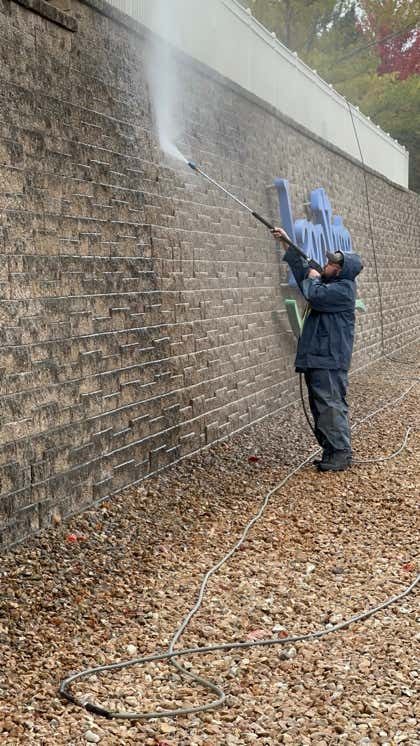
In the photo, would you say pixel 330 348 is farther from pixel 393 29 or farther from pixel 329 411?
pixel 393 29

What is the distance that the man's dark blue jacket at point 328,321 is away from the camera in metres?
8.48

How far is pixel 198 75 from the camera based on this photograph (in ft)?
31.3

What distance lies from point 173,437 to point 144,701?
4.14m

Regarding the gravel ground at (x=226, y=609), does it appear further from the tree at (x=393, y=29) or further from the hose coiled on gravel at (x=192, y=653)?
the tree at (x=393, y=29)

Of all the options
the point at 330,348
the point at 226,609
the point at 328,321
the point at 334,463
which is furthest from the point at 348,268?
the point at 226,609

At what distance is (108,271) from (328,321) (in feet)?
7.82

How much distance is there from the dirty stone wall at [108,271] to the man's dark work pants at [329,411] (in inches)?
40.5

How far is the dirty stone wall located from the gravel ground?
0.41m

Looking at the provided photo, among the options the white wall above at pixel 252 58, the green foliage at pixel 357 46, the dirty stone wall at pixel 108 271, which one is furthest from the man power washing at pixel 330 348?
the green foliage at pixel 357 46

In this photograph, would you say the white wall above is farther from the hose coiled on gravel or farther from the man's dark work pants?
the hose coiled on gravel

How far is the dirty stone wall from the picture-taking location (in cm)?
575

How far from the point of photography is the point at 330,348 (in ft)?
28.0

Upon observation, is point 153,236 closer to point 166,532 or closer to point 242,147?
point 166,532

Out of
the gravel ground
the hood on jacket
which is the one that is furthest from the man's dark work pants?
the hood on jacket
